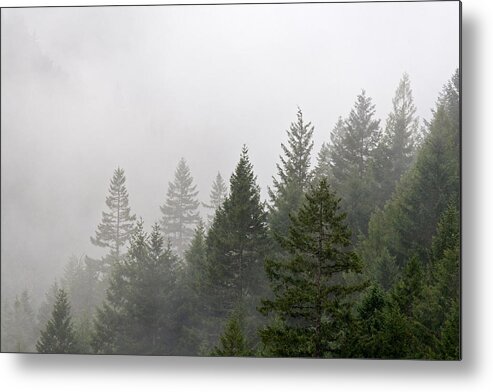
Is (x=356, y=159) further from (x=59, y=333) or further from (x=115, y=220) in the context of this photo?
(x=59, y=333)

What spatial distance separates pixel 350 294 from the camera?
6.17 meters

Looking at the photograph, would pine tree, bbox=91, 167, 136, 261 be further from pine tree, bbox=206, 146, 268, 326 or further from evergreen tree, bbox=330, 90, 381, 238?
evergreen tree, bbox=330, 90, 381, 238

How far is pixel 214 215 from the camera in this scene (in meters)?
6.31

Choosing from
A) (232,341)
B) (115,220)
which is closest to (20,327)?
(115,220)

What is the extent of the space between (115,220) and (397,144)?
211 cm

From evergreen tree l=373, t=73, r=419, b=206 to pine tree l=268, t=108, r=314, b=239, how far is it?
0.51m

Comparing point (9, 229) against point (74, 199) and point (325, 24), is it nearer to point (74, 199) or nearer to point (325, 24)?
point (74, 199)

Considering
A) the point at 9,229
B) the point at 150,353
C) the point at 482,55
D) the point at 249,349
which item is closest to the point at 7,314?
the point at 9,229

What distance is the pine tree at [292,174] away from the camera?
6215mm

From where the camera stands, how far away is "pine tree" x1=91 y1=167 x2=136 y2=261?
632 centimetres

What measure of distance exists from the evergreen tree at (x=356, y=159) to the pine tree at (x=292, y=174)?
0.62ft

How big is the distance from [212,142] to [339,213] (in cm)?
105

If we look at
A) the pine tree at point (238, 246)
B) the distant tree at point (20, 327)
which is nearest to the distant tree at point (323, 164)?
the pine tree at point (238, 246)

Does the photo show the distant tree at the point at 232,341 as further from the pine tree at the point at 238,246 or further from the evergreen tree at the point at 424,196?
the evergreen tree at the point at 424,196
